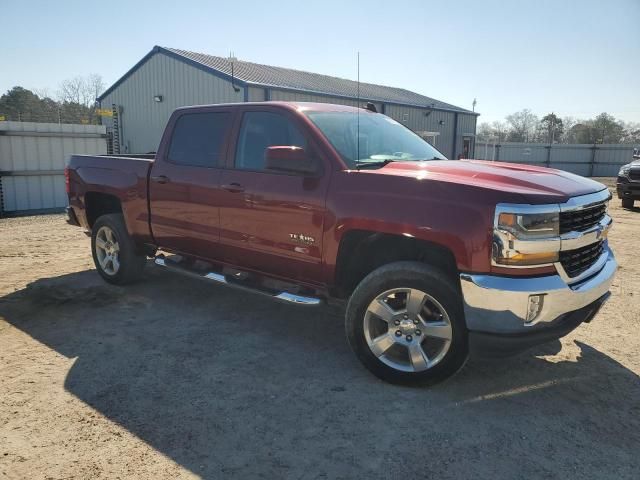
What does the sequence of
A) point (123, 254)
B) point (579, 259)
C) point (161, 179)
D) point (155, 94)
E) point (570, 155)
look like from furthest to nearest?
1. point (570, 155)
2. point (155, 94)
3. point (123, 254)
4. point (161, 179)
5. point (579, 259)

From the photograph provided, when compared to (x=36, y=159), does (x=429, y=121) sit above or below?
above

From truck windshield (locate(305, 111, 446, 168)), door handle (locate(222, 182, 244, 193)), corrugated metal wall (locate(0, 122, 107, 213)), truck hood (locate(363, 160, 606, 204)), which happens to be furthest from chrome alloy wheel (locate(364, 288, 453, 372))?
corrugated metal wall (locate(0, 122, 107, 213))

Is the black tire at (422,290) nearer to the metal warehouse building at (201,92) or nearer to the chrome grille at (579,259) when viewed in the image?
the chrome grille at (579,259)

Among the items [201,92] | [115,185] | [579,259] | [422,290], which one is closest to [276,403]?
[422,290]

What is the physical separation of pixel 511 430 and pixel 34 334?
3939 mm

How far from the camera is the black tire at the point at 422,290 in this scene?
10.5ft

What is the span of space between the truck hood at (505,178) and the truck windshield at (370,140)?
27 centimetres

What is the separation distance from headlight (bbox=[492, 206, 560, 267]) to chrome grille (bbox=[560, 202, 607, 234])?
144mm

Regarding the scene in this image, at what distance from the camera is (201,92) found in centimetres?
1998

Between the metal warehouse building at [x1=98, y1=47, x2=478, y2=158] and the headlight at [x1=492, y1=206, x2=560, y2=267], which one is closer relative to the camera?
the headlight at [x1=492, y1=206, x2=560, y2=267]

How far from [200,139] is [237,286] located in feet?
4.96

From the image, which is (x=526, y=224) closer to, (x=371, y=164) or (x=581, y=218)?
(x=581, y=218)

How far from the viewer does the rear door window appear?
4.58m

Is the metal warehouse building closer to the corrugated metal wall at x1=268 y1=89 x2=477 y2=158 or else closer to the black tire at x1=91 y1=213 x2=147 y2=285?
the corrugated metal wall at x1=268 y1=89 x2=477 y2=158
